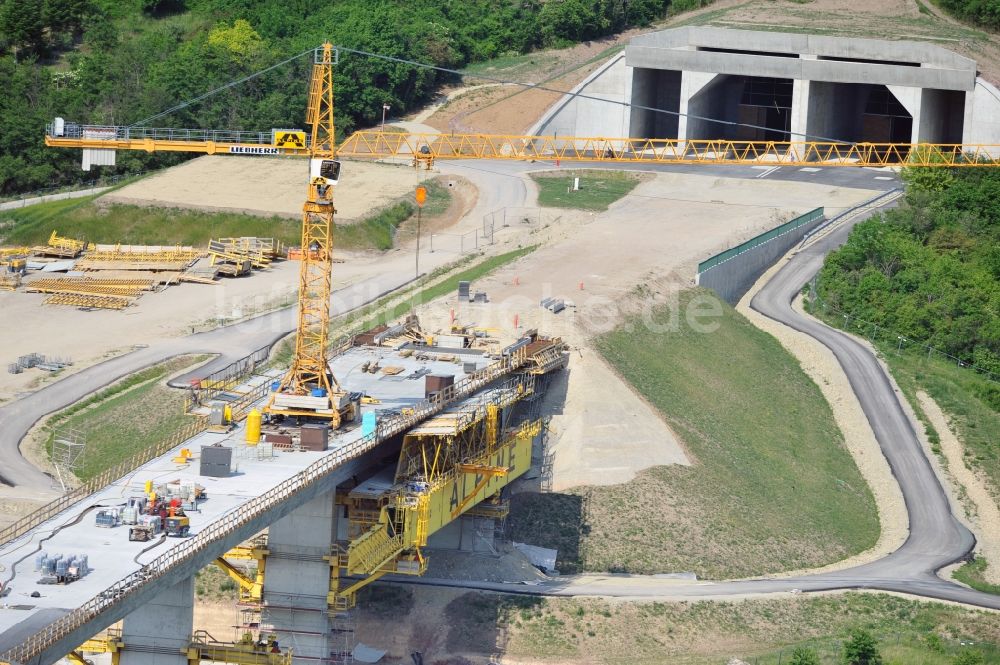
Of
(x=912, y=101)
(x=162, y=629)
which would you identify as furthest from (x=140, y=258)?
(x=162, y=629)

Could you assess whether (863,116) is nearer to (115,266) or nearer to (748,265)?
(748,265)

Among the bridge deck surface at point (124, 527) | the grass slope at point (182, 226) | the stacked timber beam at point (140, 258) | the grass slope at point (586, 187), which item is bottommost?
the bridge deck surface at point (124, 527)

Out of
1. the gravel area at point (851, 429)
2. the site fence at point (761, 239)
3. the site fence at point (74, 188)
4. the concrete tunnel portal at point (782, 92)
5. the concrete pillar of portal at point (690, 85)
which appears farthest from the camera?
the concrete pillar of portal at point (690, 85)

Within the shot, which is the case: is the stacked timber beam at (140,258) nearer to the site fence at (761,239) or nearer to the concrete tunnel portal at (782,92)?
the site fence at (761,239)

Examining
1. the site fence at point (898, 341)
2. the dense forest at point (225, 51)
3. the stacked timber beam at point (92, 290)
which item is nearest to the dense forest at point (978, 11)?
the dense forest at point (225, 51)

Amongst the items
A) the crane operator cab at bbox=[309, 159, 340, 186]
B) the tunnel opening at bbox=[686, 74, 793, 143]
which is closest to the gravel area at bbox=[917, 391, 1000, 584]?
the crane operator cab at bbox=[309, 159, 340, 186]

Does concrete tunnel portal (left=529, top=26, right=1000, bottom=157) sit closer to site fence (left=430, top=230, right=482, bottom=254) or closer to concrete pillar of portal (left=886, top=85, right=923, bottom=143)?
concrete pillar of portal (left=886, top=85, right=923, bottom=143)

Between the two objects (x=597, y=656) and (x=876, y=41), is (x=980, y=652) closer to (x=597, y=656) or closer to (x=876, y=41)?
(x=597, y=656)
